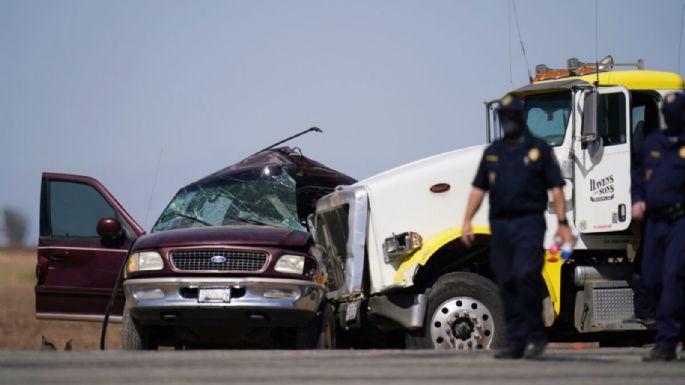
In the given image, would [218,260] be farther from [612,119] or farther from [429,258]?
[612,119]

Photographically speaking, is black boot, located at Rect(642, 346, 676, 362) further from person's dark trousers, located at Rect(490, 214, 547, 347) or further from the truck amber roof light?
the truck amber roof light

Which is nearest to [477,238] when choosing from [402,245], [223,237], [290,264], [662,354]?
[402,245]

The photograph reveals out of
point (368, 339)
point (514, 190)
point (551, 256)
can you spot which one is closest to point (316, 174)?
point (368, 339)

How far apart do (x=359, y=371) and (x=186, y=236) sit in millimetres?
4853

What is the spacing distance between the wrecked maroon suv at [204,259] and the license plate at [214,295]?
0.01 meters

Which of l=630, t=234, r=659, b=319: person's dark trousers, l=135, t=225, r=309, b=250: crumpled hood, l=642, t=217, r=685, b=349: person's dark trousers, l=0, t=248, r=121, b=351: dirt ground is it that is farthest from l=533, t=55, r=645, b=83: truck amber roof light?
l=0, t=248, r=121, b=351: dirt ground

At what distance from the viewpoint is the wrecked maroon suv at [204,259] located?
14.1m

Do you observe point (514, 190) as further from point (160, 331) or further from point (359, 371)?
point (160, 331)

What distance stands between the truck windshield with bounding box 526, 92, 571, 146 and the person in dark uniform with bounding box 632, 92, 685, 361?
12.3 ft

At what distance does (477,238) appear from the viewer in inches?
594

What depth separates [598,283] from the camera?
15.4 meters

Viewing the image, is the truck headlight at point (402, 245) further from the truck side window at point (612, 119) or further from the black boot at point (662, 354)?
the black boot at point (662, 354)

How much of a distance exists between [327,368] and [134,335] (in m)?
4.56

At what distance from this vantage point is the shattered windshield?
16.2 meters
